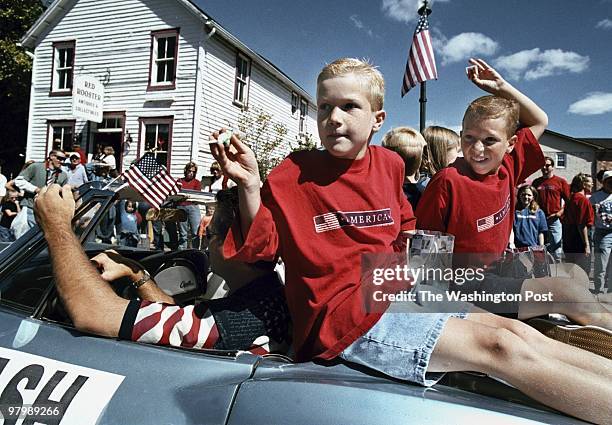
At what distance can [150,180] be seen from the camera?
77.7 inches

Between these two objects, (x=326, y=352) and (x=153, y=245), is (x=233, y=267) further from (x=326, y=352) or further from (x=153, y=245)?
(x=153, y=245)

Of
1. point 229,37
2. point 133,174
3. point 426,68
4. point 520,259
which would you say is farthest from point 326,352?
point 229,37

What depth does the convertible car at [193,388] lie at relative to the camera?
1.15 m

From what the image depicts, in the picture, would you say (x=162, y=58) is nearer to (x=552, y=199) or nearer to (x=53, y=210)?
(x=552, y=199)

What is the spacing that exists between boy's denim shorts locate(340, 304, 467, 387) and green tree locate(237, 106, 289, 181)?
13702 mm

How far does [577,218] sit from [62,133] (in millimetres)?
15807

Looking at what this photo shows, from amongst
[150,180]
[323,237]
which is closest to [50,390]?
[150,180]

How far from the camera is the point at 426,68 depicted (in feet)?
22.9

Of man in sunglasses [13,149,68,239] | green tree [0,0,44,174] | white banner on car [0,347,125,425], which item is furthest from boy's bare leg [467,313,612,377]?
green tree [0,0,44,174]

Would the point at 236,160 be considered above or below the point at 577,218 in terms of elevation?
below

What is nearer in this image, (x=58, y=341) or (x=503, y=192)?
(x=58, y=341)

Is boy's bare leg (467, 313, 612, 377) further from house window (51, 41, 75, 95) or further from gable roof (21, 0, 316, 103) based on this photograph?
house window (51, 41, 75, 95)

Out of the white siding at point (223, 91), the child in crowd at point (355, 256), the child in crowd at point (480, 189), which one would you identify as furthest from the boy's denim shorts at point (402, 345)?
the white siding at point (223, 91)

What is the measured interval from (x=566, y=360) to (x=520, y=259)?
3.09ft
